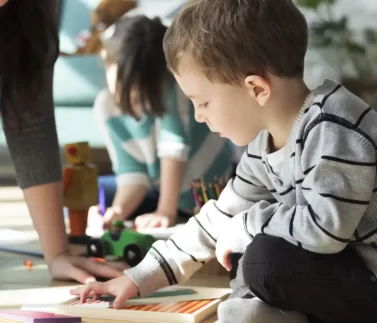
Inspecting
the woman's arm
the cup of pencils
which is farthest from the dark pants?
the cup of pencils

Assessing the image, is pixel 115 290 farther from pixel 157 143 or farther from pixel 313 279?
pixel 157 143

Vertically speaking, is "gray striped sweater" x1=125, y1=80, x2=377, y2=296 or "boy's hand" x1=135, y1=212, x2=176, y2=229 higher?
"gray striped sweater" x1=125, y1=80, x2=377, y2=296

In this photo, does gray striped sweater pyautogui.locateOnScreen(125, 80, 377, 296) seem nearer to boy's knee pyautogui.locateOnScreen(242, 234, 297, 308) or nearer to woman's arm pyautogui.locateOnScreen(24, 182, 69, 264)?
boy's knee pyautogui.locateOnScreen(242, 234, 297, 308)

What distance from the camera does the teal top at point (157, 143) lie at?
1.96m

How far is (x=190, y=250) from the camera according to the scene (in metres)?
1.18

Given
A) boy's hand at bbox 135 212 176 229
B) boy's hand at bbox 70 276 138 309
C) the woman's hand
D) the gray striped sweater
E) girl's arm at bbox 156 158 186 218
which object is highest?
the gray striped sweater

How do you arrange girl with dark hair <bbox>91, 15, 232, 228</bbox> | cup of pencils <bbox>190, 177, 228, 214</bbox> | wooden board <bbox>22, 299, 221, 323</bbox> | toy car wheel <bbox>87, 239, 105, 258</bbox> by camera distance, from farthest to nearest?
girl with dark hair <bbox>91, 15, 232, 228</bbox>, cup of pencils <bbox>190, 177, 228, 214</bbox>, toy car wheel <bbox>87, 239, 105, 258</bbox>, wooden board <bbox>22, 299, 221, 323</bbox>

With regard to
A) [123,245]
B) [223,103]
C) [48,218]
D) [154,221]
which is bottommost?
[154,221]

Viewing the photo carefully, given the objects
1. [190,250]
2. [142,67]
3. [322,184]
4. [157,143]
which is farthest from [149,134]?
[322,184]

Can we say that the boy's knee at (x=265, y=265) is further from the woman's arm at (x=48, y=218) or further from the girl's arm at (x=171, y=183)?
the girl's arm at (x=171, y=183)

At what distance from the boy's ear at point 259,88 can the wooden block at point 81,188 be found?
0.74m

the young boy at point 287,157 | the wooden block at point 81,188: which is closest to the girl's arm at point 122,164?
the wooden block at point 81,188

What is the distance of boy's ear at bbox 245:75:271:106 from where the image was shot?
3.35 feet

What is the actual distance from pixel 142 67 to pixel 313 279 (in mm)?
1085
